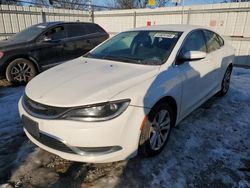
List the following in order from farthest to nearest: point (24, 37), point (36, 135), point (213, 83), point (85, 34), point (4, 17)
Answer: point (4, 17) < point (85, 34) < point (24, 37) < point (213, 83) < point (36, 135)

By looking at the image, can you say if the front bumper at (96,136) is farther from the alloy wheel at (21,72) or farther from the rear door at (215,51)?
the alloy wheel at (21,72)

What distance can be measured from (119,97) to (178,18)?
A: 8.78 metres

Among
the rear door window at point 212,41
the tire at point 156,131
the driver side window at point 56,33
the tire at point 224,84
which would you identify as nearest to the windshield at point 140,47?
the tire at point 156,131

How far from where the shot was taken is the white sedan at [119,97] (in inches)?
A: 84.2

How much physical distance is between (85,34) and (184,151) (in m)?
5.29

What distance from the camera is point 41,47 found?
6016 millimetres

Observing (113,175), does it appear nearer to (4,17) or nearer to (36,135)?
(36,135)

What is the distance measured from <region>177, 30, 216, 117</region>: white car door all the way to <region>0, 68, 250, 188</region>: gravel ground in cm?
46

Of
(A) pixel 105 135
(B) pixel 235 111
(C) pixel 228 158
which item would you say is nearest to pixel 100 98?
(A) pixel 105 135

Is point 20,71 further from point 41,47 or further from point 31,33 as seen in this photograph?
point 31,33

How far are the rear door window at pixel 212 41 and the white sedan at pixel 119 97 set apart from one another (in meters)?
0.38

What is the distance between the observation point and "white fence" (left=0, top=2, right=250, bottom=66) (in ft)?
28.5

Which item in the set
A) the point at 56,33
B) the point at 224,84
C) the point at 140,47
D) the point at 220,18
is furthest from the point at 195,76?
the point at 220,18

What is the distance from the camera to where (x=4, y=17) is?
31.1 feet
